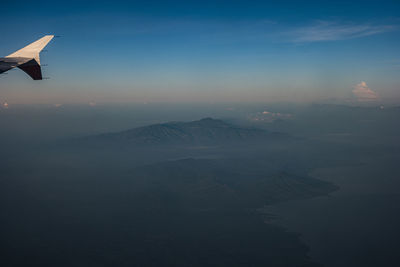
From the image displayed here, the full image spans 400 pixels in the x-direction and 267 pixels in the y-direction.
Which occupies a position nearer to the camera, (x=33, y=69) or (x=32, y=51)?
(x=33, y=69)

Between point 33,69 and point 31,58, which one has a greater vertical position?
point 31,58

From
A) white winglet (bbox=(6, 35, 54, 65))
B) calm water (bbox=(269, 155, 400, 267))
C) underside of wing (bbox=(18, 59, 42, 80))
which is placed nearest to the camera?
underside of wing (bbox=(18, 59, 42, 80))

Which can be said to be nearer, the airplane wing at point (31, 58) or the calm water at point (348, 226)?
the airplane wing at point (31, 58)

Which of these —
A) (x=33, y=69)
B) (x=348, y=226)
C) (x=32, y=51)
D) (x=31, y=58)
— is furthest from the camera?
(x=348, y=226)

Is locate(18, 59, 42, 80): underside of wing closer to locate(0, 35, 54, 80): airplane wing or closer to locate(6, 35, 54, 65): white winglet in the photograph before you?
locate(0, 35, 54, 80): airplane wing

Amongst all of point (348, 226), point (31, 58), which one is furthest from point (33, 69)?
point (348, 226)

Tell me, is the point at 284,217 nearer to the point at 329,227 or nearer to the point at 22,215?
the point at 329,227

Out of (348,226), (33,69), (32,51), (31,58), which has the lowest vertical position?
(348,226)

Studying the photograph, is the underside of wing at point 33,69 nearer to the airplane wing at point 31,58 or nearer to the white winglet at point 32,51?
the airplane wing at point 31,58

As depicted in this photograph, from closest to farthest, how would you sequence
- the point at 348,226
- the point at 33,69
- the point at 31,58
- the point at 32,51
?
1. the point at 31,58
2. the point at 33,69
3. the point at 32,51
4. the point at 348,226

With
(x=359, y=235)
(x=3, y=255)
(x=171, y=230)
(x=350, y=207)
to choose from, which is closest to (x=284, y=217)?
(x=359, y=235)

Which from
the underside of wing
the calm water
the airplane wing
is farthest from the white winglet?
the calm water

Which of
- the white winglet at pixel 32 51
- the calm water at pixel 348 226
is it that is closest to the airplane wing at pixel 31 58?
the white winglet at pixel 32 51

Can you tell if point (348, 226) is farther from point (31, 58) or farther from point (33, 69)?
point (31, 58)
